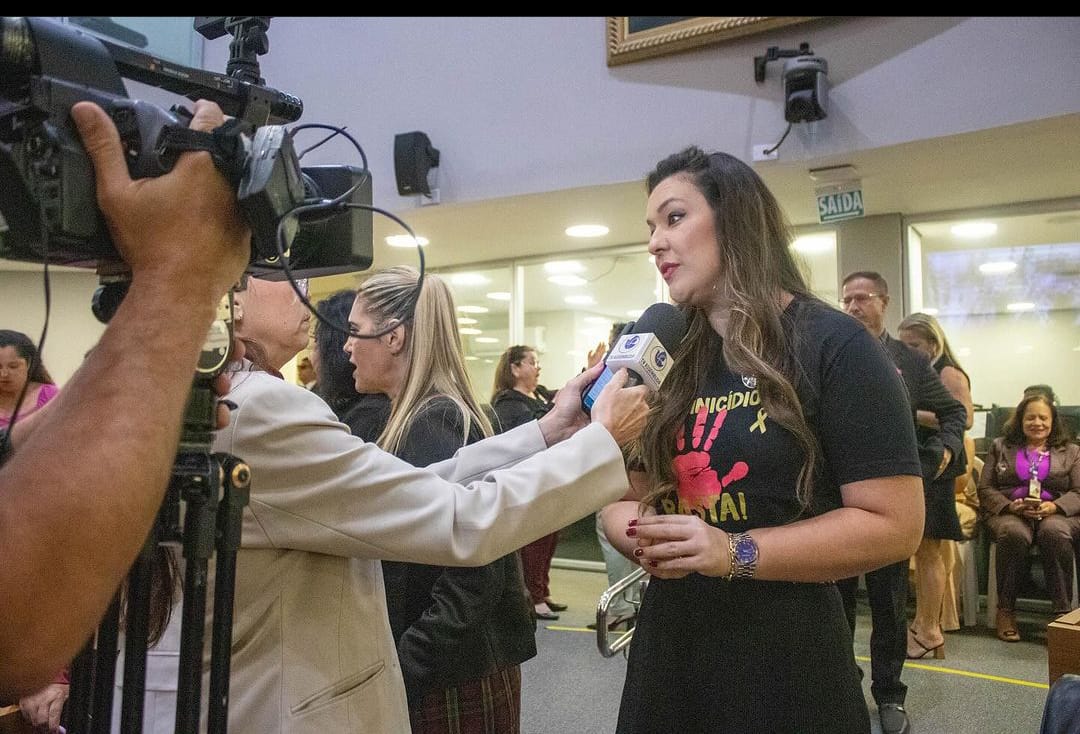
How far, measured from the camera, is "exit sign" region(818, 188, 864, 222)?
505 centimetres

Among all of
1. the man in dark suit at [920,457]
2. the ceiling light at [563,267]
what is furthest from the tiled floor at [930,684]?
the ceiling light at [563,267]

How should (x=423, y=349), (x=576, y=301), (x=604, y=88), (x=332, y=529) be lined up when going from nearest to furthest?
(x=332, y=529), (x=423, y=349), (x=604, y=88), (x=576, y=301)

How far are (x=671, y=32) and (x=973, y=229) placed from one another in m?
2.67

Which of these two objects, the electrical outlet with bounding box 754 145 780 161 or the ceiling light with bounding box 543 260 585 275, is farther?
the ceiling light with bounding box 543 260 585 275

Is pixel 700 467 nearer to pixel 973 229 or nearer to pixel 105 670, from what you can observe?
pixel 105 670

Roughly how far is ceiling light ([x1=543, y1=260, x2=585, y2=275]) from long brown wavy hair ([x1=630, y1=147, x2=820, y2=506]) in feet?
19.0

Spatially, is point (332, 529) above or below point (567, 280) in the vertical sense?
below

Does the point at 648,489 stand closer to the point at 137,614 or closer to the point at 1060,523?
the point at 137,614

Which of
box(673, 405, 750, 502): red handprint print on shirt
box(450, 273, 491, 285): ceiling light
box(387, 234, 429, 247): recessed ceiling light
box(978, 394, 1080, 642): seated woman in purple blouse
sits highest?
box(387, 234, 429, 247): recessed ceiling light

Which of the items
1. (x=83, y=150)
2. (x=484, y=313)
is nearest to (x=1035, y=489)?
(x=484, y=313)

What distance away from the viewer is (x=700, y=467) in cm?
137

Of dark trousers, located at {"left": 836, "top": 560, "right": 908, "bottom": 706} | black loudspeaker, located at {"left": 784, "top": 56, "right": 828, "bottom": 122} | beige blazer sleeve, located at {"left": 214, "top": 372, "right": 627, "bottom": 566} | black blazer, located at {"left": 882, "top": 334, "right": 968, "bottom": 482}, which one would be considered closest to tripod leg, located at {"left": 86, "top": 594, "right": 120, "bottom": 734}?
beige blazer sleeve, located at {"left": 214, "top": 372, "right": 627, "bottom": 566}

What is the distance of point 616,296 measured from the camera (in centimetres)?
716

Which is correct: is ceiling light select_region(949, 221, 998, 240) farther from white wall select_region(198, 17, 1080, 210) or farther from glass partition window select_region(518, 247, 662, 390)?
glass partition window select_region(518, 247, 662, 390)
